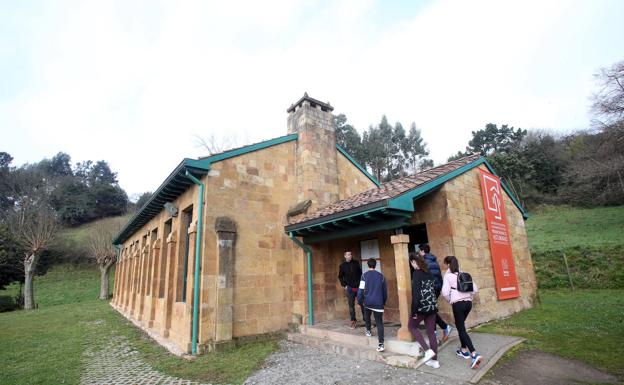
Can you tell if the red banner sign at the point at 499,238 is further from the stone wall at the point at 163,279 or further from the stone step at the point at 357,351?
the stone wall at the point at 163,279

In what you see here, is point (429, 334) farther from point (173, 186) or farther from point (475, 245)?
point (173, 186)

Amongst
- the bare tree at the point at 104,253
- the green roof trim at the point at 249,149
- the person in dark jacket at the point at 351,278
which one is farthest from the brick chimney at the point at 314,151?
the bare tree at the point at 104,253

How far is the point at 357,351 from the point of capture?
6090 millimetres

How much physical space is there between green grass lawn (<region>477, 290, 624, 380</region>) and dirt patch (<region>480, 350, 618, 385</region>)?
0.23m

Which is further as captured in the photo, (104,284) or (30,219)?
(30,219)

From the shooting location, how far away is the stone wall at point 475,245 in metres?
7.45

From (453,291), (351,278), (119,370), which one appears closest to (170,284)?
(119,370)

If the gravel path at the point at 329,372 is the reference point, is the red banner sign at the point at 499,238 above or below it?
above

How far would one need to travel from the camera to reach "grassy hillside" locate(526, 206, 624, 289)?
13812 millimetres

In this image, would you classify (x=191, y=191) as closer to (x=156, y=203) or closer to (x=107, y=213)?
(x=156, y=203)

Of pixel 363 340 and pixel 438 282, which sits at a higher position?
pixel 438 282

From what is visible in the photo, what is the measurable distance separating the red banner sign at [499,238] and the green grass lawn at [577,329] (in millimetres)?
713

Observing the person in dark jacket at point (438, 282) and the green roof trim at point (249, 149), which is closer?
the person in dark jacket at point (438, 282)

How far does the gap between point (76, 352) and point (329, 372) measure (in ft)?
21.9
